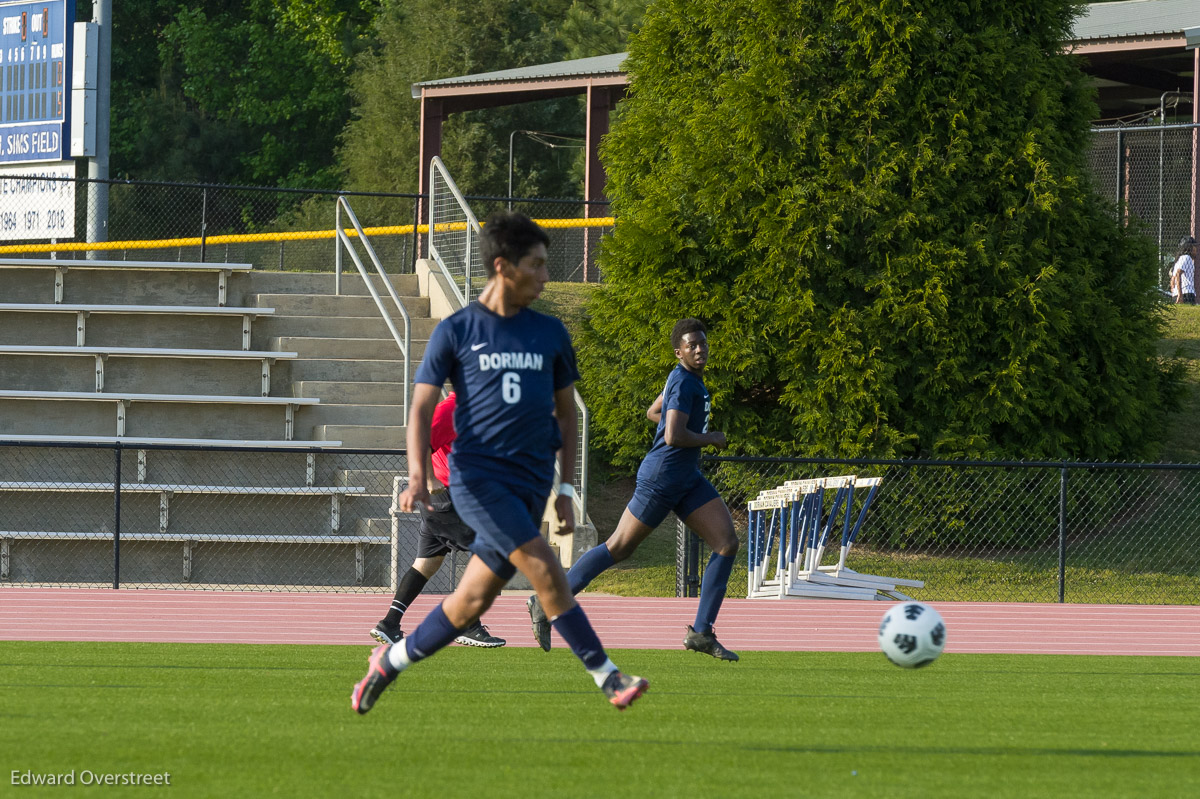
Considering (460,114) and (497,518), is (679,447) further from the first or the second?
(460,114)

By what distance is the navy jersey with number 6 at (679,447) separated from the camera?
30.0 ft

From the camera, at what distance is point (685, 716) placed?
22.0 ft

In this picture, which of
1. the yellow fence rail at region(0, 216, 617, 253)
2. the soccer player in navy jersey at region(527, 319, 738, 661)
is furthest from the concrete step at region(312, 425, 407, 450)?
the soccer player in navy jersey at region(527, 319, 738, 661)

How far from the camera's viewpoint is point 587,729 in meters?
6.25

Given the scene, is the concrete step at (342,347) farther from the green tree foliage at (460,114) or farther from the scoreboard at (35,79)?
the green tree foliage at (460,114)

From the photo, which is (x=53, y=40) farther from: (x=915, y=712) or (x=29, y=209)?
(x=915, y=712)

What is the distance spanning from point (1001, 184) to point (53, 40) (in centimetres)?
1290

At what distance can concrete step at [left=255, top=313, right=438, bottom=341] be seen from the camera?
1866 centimetres

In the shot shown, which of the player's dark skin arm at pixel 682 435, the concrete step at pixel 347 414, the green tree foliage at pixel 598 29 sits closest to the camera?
the player's dark skin arm at pixel 682 435

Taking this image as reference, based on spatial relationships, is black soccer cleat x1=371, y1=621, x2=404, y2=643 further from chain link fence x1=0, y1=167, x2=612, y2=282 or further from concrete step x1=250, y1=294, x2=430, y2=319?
chain link fence x1=0, y1=167, x2=612, y2=282

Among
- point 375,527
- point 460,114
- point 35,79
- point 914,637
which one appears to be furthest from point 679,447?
point 460,114

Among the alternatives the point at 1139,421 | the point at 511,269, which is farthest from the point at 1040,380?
the point at 511,269

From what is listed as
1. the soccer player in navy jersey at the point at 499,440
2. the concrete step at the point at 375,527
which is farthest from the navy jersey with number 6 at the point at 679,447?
the concrete step at the point at 375,527

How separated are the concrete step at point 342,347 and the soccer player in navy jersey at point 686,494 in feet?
30.3
